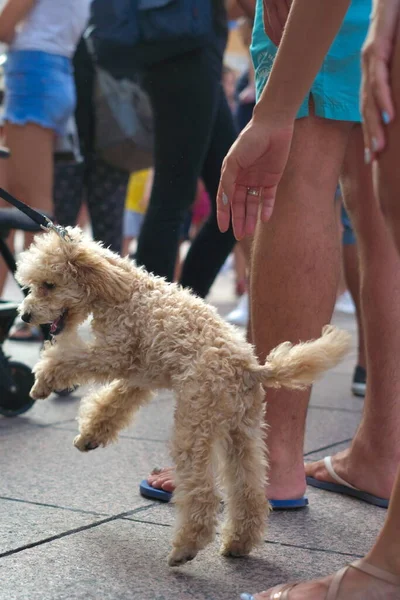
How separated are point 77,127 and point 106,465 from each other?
11.2 feet

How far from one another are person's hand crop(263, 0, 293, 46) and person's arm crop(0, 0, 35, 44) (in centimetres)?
293

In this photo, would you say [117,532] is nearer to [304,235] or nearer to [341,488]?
[341,488]

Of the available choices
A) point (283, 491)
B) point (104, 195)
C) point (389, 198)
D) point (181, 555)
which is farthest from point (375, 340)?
point (104, 195)

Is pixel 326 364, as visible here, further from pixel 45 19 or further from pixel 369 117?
pixel 45 19

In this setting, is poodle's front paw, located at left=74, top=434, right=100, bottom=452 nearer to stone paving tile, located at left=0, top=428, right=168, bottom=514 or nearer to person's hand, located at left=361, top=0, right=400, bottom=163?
stone paving tile, located at left=0, top=428, right=168, bottom=514

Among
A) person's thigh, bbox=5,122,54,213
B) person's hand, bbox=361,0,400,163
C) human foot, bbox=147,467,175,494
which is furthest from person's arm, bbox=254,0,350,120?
person's thigh, bbox=5,122,54,213

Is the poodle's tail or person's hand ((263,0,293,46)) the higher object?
person's hand ((263,0,293,46))

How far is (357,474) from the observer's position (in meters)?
3.21

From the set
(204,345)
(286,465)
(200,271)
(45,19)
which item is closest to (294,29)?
(204,345)

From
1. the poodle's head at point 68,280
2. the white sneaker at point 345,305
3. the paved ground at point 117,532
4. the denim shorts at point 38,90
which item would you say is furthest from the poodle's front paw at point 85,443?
the white sneaker at point 345,305

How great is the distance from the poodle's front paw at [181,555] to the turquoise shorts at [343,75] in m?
1.39

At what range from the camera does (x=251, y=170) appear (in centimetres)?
265

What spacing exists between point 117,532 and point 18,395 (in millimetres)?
1602

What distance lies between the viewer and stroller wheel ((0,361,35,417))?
4.20 m
